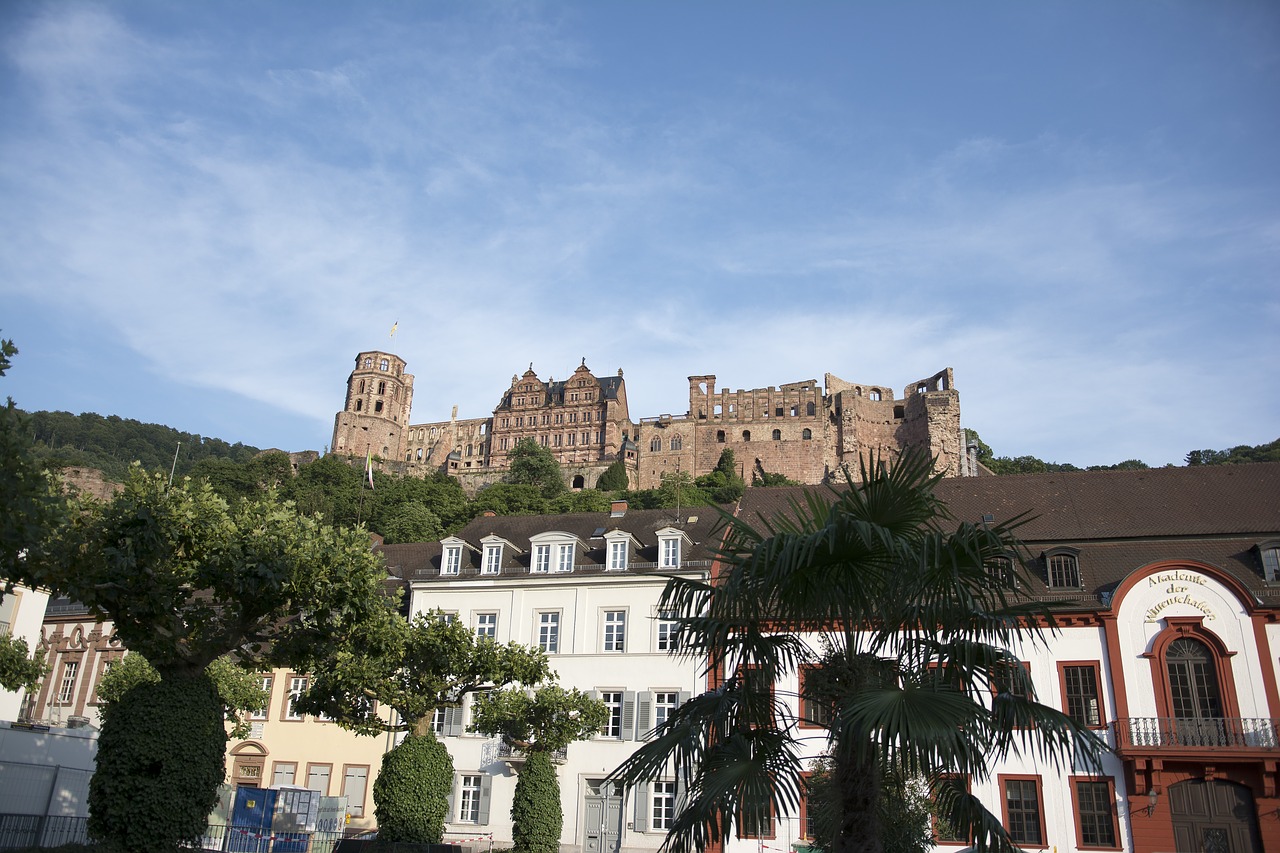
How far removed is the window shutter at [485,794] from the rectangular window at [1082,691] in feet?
57.4

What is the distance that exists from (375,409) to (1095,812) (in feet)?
402

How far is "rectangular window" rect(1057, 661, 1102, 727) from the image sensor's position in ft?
91.3

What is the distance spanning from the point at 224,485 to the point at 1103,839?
3396 inches

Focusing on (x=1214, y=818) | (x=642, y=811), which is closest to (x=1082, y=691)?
(x=1214, y=818)

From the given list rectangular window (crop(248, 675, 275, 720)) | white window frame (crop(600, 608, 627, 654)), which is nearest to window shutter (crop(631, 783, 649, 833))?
white window frame (crop(600, 608, 627, 654))

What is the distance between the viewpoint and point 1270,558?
93.4 ft

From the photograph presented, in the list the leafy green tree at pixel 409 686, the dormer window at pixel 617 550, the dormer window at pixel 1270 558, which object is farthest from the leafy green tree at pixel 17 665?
the dormer window at pixel 1270 558

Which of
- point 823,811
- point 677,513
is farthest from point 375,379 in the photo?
point 823,811

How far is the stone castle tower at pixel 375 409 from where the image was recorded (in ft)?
446

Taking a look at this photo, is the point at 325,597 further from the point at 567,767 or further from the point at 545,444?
the point at 545,444

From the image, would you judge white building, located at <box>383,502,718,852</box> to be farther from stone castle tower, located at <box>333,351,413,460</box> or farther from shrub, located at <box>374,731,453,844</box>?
stone castle tower, located at <box>333,351,413,460</box>

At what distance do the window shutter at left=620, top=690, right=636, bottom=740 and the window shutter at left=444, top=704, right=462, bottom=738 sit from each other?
577 centimetres

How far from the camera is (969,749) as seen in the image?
994 centimetres

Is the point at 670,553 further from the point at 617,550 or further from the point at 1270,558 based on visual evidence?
the point at 1270,558
